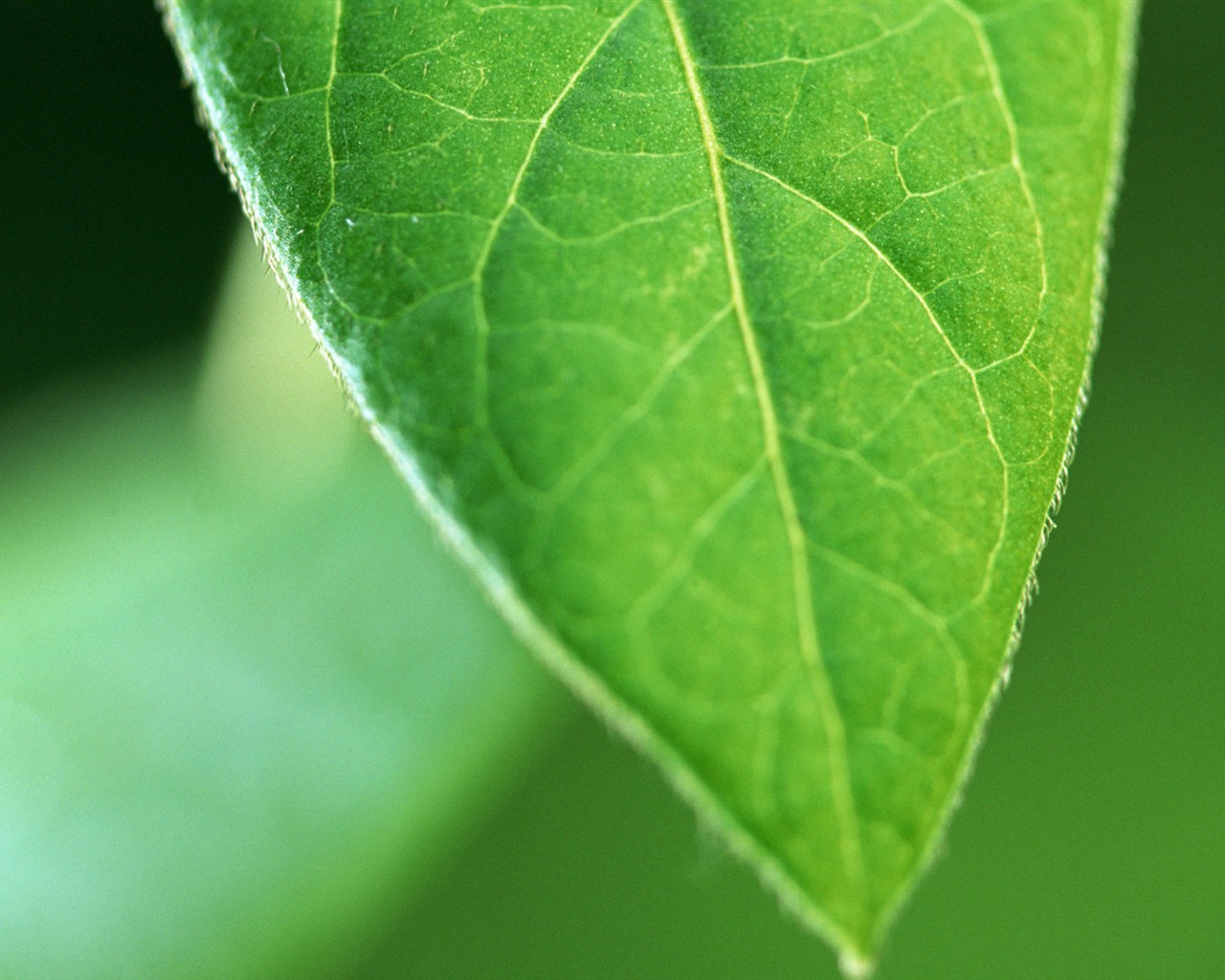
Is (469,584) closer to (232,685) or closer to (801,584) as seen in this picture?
(232,685)

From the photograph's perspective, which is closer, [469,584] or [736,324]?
[736,324]

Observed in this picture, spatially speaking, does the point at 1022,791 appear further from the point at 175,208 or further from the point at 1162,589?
the point at 175,208

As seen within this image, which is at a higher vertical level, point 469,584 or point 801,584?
point 801,584

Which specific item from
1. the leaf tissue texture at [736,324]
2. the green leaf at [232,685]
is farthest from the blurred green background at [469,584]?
the leaf tissue texture at [736,324]

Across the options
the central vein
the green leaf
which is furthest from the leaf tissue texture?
the green leaf

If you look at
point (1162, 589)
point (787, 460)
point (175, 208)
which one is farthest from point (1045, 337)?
point (175, 208)

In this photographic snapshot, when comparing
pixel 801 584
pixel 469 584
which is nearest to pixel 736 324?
pixel 801 584
